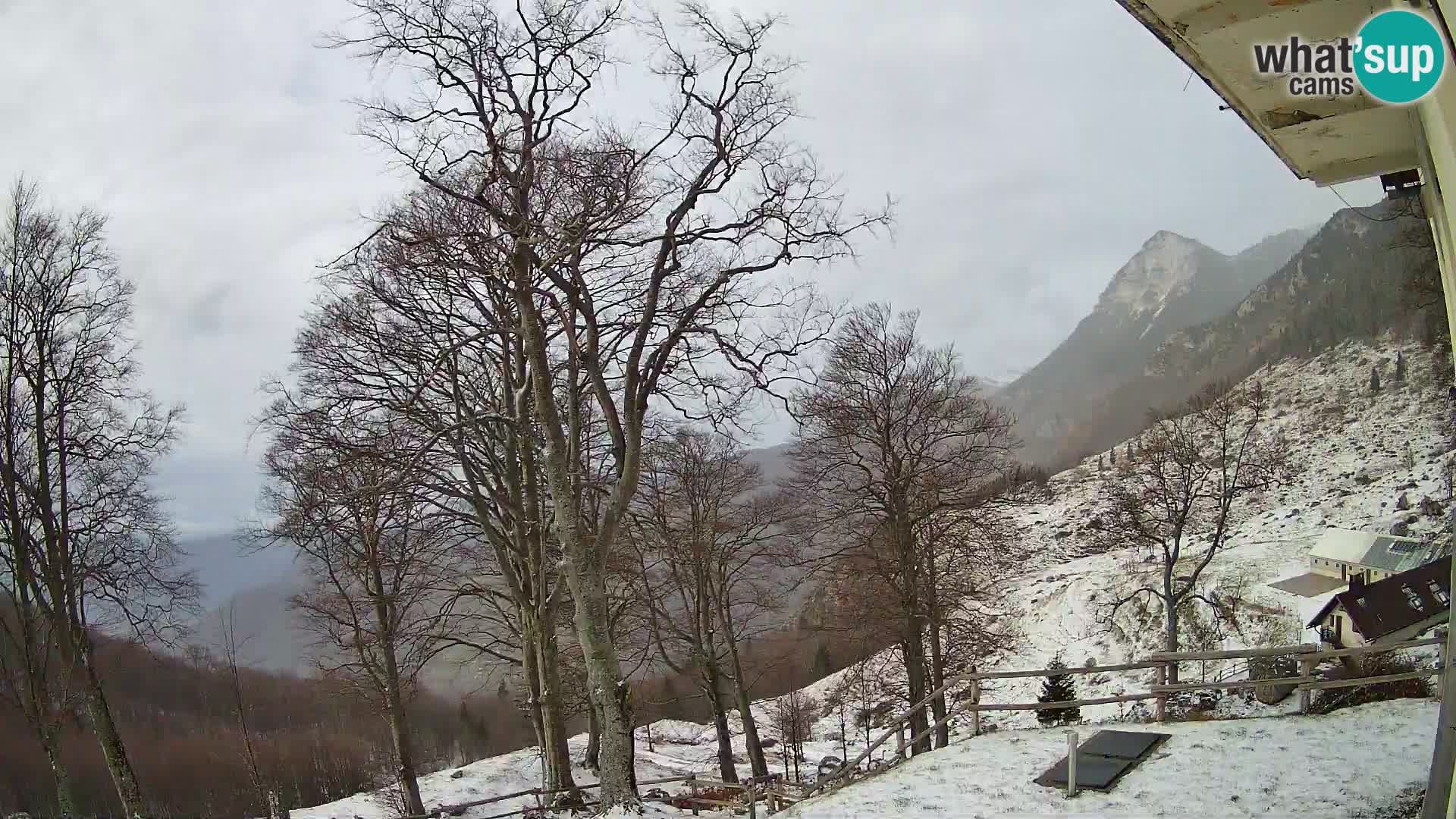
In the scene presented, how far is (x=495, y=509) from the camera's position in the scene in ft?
48.3

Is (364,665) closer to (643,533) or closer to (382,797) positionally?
(382,797)

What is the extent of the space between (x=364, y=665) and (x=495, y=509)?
4.63 m

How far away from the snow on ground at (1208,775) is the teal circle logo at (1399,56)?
5932mm

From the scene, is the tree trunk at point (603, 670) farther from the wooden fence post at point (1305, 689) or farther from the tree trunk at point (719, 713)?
the wooden fence post at point (1305, 689)

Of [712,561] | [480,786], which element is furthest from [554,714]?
[480,786]

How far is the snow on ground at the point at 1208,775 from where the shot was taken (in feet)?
22.5

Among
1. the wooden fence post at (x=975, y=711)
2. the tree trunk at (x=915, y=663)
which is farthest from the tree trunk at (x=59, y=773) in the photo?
the tree trunk at (x=915, y=663)

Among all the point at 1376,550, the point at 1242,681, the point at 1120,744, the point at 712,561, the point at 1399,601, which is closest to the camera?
the point at 1120,744

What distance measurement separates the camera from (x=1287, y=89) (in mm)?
3625

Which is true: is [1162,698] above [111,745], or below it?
below

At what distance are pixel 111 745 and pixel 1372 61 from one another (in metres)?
15.8

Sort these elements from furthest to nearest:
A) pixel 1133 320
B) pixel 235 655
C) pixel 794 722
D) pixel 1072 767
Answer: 1. pixel 1133 320
2. pixel 794 722
3. pixel 235 655
4. pixel 1072 767

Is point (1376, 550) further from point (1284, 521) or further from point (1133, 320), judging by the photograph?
point (1133, 320)

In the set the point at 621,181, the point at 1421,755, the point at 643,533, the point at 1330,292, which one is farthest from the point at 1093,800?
the point at 1330,292
